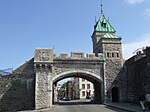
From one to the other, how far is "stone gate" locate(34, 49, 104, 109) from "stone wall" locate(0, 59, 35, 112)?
43.0 inches

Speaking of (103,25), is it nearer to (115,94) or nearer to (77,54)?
(77,54)

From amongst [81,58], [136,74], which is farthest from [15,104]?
[136,74]

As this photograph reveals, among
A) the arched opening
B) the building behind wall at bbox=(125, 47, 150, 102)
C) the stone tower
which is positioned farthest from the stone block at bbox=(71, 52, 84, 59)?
the arched opening

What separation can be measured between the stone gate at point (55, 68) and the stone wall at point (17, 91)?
109 cm

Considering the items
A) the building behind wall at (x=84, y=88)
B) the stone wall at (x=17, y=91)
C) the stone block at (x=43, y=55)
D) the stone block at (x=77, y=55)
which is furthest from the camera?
the building behind wall at (x=84, y=88)

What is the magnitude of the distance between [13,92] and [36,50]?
218 inches

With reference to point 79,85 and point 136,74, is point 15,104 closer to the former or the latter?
point 136,74

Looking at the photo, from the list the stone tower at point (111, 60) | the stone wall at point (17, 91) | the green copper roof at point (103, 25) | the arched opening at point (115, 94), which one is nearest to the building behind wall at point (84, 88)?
the green copper roof at point (103, 25)

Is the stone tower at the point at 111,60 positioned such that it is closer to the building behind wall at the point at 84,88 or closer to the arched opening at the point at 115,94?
the arched opening at the point at 115,94

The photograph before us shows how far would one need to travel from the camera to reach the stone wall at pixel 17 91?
25.9m

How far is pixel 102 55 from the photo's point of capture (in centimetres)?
2814

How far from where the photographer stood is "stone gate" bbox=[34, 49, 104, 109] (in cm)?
2552

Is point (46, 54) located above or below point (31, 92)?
above

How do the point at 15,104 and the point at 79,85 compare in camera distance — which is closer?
the point at 15,104
